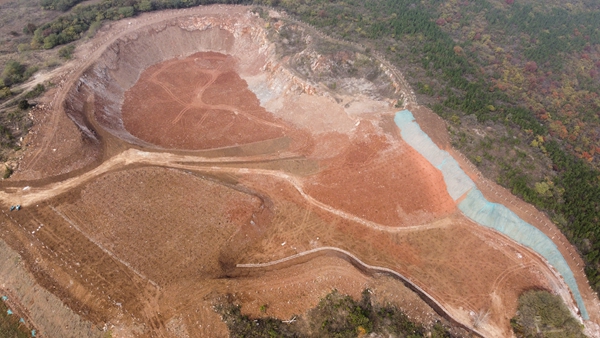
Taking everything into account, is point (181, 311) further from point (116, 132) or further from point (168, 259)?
point (116, 132)

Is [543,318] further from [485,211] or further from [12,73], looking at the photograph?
[12,73]

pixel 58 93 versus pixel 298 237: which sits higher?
pixel 58 93

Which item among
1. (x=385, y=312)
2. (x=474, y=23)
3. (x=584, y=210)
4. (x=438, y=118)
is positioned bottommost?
(x=385, y=312)

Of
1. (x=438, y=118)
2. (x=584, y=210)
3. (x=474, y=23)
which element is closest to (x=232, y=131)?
(x=438, y=118)

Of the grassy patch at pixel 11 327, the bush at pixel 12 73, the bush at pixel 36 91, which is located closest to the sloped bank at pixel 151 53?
the bush at pixel 36 91

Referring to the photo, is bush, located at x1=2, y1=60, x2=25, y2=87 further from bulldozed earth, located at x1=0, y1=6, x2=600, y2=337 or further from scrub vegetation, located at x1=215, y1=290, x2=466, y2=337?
scrub vegetation, located at x1=215, y1=290, x2=466, y2=337

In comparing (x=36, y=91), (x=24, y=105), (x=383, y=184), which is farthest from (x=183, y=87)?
(x=383, y=184)

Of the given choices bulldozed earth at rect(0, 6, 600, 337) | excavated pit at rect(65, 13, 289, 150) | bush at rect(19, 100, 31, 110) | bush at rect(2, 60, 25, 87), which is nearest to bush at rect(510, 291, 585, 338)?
bulldozed earth at rect(0, 6, 600, 337)

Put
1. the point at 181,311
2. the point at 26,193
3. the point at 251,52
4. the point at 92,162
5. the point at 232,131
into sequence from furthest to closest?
the point at 251,52 < the point at 232,131 < the point at 92,162 < the point at 26,193 < the point at 181,311
